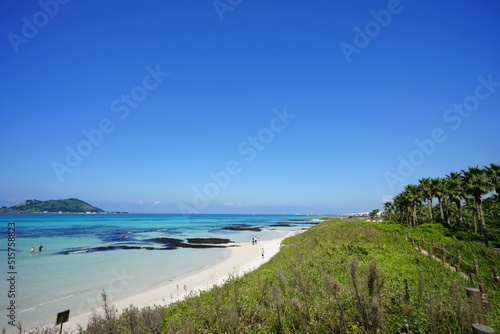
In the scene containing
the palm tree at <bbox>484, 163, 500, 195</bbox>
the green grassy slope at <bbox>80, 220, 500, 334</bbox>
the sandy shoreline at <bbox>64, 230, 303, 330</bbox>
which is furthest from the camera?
the palm tree at <bbox>484, 163, 500, 195</bbox>

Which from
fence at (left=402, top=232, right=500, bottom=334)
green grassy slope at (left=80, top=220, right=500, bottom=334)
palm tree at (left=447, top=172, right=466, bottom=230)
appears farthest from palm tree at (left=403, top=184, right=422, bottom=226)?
green grassy slope at (left=80, top=220, right=500, bottom=334)

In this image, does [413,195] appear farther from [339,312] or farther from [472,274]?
[339,312]

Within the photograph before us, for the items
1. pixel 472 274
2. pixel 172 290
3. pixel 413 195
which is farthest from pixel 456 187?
pixel 172 290

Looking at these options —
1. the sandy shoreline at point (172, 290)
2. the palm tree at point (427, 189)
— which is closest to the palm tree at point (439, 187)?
the palm tree at point (427, 189)

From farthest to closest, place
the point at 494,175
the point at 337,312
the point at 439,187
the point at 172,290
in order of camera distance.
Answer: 1. the point at 439,187
2. the point at 494,175
3. the point at 172,290
4. the point at 337,312

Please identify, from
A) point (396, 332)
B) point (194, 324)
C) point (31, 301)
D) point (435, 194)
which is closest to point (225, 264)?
point (31, 301)

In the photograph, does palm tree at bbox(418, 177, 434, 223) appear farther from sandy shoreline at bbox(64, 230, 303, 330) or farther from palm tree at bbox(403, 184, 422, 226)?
sandy shoreline at bbox(64, 230, 303, 330)

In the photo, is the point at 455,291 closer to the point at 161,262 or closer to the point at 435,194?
the point at 161,262

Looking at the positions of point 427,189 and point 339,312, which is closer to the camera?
point 339,312

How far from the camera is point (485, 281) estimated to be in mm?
10594

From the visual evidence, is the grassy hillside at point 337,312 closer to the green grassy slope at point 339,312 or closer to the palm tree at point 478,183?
the green grassy slope at point 339,312

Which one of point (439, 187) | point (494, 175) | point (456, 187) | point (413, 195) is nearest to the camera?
point (494, 175)

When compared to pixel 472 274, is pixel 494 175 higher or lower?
higher

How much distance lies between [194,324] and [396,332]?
16.3 feet
